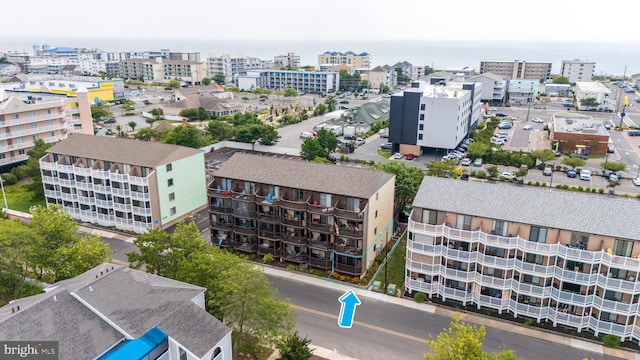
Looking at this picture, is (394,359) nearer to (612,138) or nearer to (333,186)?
(333,186)

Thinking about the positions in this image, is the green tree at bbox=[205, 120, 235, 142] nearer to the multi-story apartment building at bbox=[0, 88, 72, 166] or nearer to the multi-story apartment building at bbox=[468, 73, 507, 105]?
the multi-story apartment building at bbox=[0, 88, 72, 166]

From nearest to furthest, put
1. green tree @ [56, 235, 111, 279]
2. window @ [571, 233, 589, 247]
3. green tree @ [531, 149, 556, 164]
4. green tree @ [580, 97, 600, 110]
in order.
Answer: window @ [571, 233, 589, 247] < green tree @ [56, 235, 111, 279] < green tree @ [531, 149, 556, 164] < green tree @ [580, 97, 600, 110]

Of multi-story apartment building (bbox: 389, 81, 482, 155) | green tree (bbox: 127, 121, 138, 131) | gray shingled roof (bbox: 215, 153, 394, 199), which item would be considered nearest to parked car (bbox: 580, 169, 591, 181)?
multi-story apartment building (bbox: 389, 81, 482, 155)

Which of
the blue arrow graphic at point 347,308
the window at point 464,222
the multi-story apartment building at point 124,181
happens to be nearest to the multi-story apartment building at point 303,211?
the blue arrow graphic at point 347,308

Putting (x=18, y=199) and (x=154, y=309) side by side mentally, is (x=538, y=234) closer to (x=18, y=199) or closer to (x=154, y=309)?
(x=154, y=309)

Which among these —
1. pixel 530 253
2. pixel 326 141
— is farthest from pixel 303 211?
pixel 326 141
